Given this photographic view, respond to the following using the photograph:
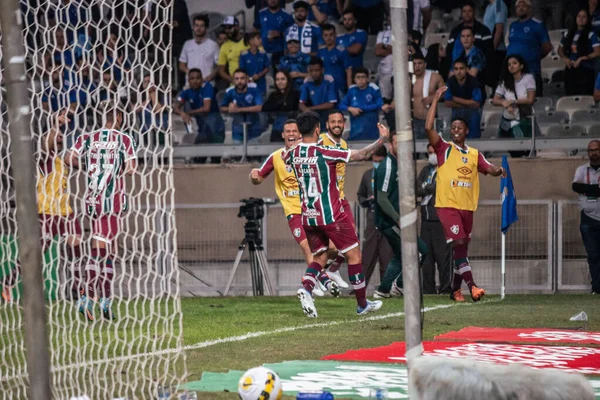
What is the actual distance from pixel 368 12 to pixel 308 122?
29.5 ft

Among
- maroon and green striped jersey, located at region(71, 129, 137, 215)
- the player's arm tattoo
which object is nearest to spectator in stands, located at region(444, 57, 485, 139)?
the player's arm tattoo

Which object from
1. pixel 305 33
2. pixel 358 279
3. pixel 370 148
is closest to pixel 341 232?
pixel 358 279

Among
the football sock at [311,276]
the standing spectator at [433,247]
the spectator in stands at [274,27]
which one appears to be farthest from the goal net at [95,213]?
the spectator in stands at [274,27]

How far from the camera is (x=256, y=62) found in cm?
1864

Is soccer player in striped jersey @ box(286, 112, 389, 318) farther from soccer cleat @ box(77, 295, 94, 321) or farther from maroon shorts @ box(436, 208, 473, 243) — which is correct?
soccer cleat @ box(77, 295, 94, 321)

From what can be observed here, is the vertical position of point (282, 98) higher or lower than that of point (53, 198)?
higher

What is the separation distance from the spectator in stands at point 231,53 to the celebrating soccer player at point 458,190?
686 cm

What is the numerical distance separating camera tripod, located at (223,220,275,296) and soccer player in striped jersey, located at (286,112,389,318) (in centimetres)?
400

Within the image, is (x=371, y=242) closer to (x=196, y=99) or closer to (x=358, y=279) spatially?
(x=358, y=279)

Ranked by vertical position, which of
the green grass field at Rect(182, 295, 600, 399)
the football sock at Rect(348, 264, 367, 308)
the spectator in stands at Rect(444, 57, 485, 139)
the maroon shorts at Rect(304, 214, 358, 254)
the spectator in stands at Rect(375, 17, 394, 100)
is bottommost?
the green grass field at Rect(182, 295, 600, 399)

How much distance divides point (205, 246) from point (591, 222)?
579 centimetres

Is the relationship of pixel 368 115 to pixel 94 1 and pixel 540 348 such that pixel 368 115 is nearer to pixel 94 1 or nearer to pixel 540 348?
pixel 540 348

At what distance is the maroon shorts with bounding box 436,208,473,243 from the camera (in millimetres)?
13055

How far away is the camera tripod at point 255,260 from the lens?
15.2 m
